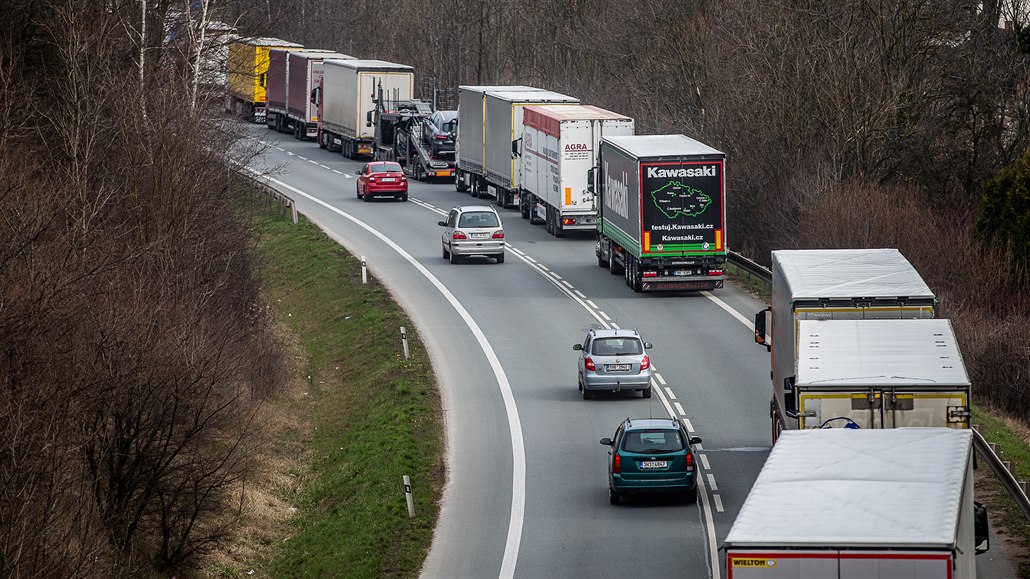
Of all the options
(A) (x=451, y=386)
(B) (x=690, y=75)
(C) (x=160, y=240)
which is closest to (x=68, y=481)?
(C) (x=160, y=240)

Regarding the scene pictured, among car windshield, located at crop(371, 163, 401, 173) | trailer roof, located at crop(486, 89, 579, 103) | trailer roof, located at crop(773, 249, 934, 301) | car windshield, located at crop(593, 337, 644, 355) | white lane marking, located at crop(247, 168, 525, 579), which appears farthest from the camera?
car windshield, located at crop(371, 163, 401, 173)

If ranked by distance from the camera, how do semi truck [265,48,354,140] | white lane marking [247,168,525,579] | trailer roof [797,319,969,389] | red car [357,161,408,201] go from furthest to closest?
1. semi truck [265,48,354,140]
2. red car [357,161,408,201]
3. white lane marking [247,168,525,579]
4. trailer roof [797,319,969,389]

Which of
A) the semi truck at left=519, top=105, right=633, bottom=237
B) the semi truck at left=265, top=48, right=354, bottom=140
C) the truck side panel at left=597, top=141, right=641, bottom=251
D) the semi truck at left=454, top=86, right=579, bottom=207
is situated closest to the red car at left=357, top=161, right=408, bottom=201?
the semi truck at left=454, top=86, right=579, bottom=207

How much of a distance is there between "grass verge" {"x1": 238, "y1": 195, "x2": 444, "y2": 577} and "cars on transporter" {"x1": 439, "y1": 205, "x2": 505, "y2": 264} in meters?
2.97

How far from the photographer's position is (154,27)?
4394cm

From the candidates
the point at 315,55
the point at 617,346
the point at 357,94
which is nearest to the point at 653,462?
the point at 617,346

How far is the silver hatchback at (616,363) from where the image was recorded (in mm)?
30500

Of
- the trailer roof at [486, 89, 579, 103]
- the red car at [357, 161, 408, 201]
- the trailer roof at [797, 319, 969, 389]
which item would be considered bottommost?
the trailer roof at [797, 319, 969, 389]

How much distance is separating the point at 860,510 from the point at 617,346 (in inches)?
632

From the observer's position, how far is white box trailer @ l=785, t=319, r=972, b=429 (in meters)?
20.6

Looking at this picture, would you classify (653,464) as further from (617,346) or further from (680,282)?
(680,282)

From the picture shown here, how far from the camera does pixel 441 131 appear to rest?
2537 inches

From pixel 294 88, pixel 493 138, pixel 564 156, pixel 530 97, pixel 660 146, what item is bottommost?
pixel 564 156

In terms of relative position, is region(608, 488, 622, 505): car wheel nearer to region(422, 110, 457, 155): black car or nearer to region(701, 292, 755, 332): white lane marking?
region(701, 292, 755, 332): white lane marking
